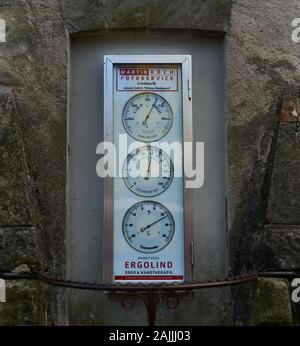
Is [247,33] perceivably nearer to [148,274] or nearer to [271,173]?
[271,173]

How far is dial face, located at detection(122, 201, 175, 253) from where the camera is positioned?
3980mm

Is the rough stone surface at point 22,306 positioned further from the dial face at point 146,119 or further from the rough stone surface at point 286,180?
the rough stone surface at point 286,180

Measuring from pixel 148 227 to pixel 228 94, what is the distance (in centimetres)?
97

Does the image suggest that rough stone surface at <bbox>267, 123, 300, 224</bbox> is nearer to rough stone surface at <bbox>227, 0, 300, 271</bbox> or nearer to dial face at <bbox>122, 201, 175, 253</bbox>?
rough stone surface at <bbox>227, 0, 300, 271</bbox>

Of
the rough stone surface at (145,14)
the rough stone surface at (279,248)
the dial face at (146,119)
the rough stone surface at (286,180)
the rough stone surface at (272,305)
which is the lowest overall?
the rough stone surface at (272,305)

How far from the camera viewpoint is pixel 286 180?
3.95 meters

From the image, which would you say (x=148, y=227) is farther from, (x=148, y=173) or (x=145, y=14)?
(x=145, y=14)

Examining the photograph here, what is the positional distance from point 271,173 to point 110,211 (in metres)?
1.00

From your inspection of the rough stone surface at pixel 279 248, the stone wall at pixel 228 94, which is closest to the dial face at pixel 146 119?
the stone wall at pixel 228 94

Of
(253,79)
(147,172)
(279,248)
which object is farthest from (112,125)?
(279,248)

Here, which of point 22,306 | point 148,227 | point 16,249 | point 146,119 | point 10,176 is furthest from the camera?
point 146,119

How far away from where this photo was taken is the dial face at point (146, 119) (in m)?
4.09

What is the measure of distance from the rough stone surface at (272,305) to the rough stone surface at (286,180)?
0.39m

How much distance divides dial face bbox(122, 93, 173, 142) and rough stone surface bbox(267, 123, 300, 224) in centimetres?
70
